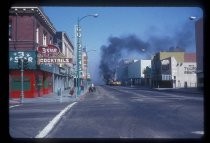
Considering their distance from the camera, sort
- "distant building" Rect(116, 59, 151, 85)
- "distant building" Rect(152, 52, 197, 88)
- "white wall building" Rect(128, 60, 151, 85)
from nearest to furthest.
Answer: "distant building" Rect(152, 52, 197, 88) → "white wall building" Rect(128, 60, 151, 85) → "distant building" Rect(116, 59, 151, 85)

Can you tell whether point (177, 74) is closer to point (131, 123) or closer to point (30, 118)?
point (30, 118)

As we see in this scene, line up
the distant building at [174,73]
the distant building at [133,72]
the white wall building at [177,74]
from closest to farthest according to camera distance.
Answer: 1. the white wall building at [177,74]
2. the distant building at [174,73]
3. the distant building at [133,72]

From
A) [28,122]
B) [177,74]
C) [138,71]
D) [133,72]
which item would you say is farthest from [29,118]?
[133,72]

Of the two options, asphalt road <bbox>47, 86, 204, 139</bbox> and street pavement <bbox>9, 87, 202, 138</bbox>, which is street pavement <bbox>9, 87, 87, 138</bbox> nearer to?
street pavement <bbox>9, 87, 202, 138</bbox>

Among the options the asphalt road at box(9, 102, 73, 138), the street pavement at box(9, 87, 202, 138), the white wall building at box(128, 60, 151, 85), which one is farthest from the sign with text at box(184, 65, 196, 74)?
the asphalt road at box(9, 102, 73, 138)

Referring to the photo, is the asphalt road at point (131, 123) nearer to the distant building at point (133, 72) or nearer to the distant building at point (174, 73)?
the distant building at point (174, 73)

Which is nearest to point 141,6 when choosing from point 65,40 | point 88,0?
point 88,0

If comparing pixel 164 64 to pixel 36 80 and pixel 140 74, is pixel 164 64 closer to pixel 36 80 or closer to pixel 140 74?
pixel 140 74

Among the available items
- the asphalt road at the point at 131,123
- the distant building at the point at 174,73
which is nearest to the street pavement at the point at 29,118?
the asphalt road at the point at 131,123

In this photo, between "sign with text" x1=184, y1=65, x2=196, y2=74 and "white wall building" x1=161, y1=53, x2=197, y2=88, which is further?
"sign with text" x1=184, y1=65, x2=196, y2=74

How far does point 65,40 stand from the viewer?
2721 inches

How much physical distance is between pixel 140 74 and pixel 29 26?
82.0m

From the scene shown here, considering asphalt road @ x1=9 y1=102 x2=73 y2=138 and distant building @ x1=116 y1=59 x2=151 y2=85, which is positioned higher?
distant building @ x1=116 y1=59 x2=151 y2=85
